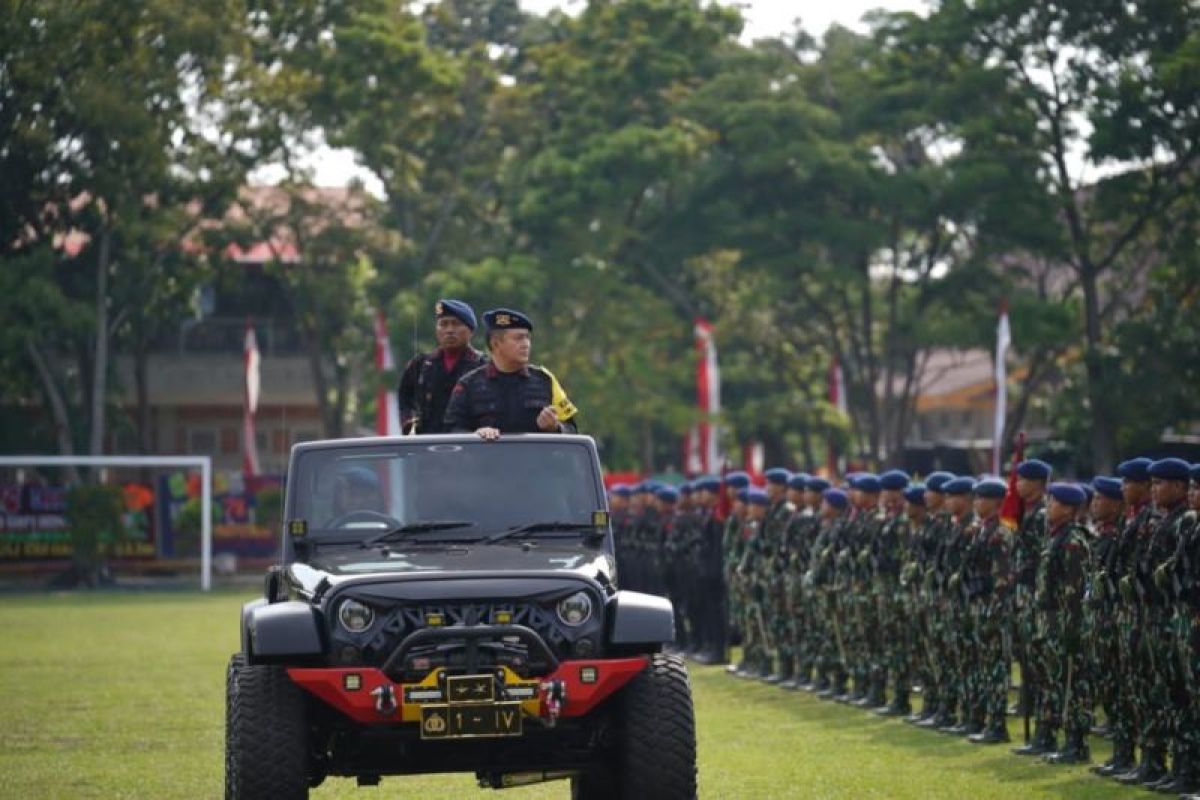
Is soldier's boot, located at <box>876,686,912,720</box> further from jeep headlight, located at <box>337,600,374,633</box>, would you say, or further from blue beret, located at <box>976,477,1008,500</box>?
jeep headlight, located at <box>337,600,374,633</box>

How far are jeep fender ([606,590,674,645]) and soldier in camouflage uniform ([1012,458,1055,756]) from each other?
5.87 metres

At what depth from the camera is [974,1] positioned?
41094 millimetres

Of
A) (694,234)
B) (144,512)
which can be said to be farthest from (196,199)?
(694,234)

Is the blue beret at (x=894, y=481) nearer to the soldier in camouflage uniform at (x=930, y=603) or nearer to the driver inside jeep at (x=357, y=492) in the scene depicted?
the soldier in camouflage uniform at (x=930, y=603)

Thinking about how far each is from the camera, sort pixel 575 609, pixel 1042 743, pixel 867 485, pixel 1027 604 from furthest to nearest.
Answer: pixel 867 485 < pixel 1027 604 < pixel 1042 743 < pixel 575 609

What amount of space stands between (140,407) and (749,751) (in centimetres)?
4253

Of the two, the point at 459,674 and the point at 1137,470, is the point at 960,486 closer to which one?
the point at 1137,470

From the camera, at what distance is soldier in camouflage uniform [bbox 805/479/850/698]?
20.8 m

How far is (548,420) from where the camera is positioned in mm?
11727

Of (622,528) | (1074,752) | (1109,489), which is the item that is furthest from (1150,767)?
(622,528)

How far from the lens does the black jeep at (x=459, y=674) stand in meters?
9.91

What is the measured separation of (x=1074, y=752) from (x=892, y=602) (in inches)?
165

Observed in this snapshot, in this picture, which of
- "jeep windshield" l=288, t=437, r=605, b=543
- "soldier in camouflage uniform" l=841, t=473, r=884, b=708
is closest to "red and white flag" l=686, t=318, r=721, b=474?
"soldier in camouflage uniform" l=841, t=473, r=884, b=708

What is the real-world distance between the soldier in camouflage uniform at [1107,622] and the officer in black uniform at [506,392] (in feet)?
13.3
